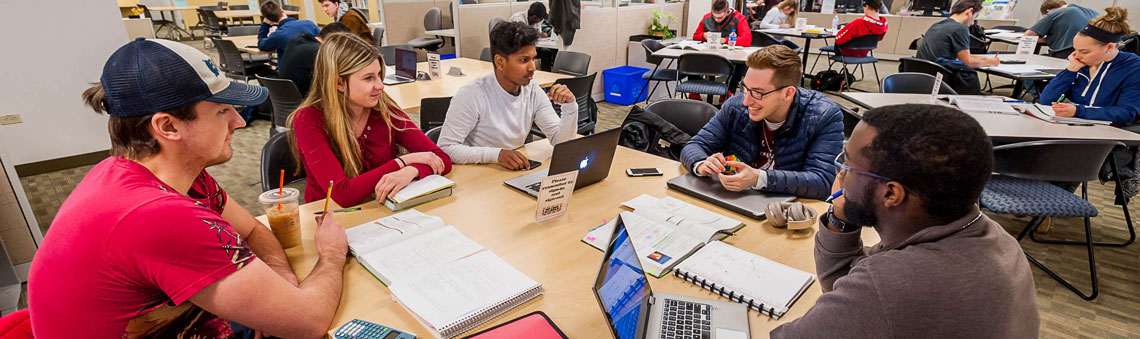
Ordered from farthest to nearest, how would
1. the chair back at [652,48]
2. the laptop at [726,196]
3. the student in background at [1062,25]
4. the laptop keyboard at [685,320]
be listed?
the student in background at [1062,25] < the chair back at [652,48] < the laptop at [726,196] < the laptop keyboard at [685,320]

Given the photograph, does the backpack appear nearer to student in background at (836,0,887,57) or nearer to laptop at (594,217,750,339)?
student in background at (836,0,887,57)

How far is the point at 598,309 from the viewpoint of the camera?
1207 millimetres

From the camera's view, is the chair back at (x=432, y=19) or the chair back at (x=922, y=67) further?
the chair back at (x=432, y=19)

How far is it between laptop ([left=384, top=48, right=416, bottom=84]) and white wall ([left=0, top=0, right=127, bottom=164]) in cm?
195

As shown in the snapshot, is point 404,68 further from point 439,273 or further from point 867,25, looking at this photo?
point 867,25

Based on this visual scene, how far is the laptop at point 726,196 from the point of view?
1690 millimetres

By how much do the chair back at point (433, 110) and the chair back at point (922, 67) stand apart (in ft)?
13.2

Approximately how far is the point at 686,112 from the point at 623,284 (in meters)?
1.87

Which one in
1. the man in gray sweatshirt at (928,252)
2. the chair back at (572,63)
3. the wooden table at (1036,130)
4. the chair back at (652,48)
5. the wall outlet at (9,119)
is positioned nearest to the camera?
the man in gray sweatshirt at (928,252)

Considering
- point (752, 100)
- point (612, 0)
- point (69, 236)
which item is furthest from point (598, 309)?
point (612, 0)

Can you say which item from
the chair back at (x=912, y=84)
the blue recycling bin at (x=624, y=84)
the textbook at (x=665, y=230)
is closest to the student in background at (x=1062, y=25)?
the chair back at (x=912, y=84)

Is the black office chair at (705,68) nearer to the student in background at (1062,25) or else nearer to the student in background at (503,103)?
the student in background at (503,103)

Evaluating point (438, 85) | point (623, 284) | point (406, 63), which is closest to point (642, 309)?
point (623, 284)

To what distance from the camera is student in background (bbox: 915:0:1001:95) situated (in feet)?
16.2
